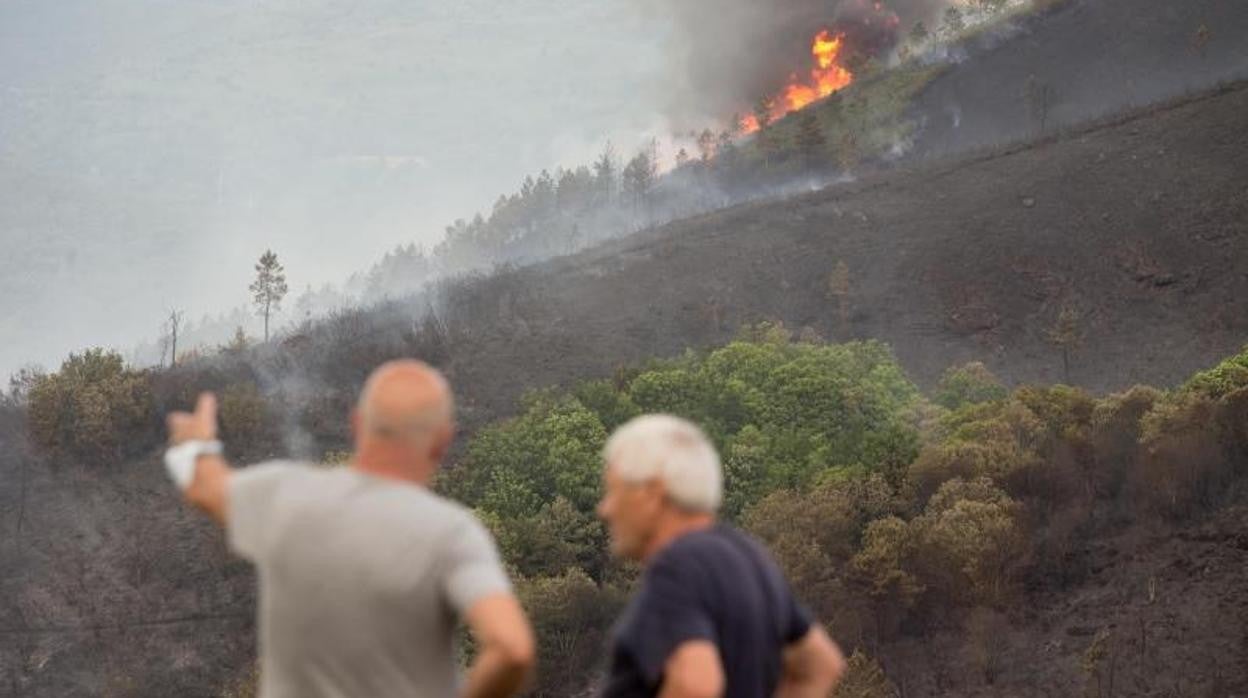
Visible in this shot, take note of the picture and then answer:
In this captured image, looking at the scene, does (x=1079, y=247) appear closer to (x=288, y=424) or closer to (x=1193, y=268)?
(x=1193, y=268)

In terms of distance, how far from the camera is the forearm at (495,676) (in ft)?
10.2

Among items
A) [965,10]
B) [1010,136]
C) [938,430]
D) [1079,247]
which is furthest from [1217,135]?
[965,10]

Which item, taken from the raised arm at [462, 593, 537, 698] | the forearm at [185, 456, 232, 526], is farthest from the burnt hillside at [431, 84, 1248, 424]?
the raised arm at [462, 593, 537, 698]

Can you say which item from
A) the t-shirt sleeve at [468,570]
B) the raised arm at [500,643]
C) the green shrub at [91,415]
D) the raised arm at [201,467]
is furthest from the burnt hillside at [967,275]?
the raised arm at [500,643]

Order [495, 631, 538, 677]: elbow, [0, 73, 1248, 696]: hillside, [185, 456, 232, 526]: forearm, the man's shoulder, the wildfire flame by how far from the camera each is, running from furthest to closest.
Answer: the wildfire flame, [0, 73, 1248, 696]: hillside, [185, 456, 232, 526]: forearm, the man's shoulder, [495, 631, 538, 677]: elbow

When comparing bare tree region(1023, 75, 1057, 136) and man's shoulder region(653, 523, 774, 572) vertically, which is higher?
bare tree region(1023, 75, 1057, 136)

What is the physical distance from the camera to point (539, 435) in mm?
37500

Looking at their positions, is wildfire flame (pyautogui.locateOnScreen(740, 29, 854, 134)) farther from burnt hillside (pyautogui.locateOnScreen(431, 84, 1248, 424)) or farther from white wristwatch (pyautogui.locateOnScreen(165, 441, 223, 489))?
white wristwatch (pyautogui.locateOnScreen(165, 441, 223, 489))

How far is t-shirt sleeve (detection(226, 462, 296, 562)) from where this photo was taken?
3.56 metres

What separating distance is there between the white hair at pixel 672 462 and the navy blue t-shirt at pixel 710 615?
118mm

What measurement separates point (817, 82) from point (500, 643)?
15624 centimetres

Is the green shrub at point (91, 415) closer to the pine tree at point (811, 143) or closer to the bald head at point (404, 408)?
the bald head at point (404, 408)

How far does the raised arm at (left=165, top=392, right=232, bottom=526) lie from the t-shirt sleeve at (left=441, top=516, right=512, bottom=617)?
92 cm

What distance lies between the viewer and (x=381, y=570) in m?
3.30
